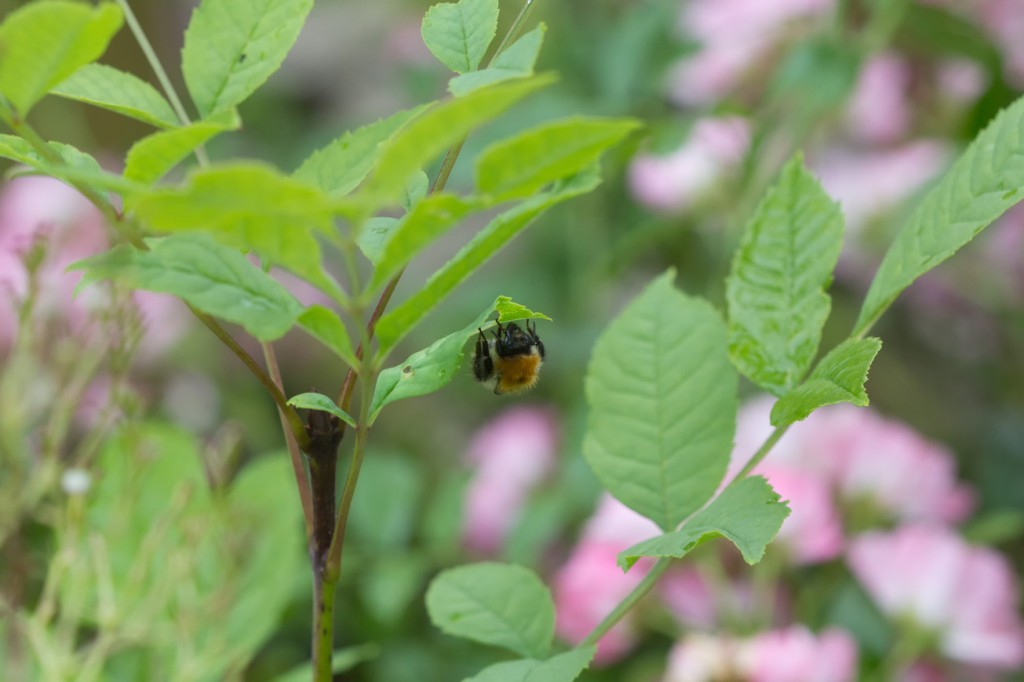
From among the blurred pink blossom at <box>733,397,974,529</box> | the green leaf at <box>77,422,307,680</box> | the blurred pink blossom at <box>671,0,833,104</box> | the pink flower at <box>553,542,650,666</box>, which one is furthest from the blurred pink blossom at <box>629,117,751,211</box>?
the green leaf at <box>77,422,307,680</box>

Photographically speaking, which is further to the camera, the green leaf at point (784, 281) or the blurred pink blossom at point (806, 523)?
the blurred pink blossom at point (806, 523)

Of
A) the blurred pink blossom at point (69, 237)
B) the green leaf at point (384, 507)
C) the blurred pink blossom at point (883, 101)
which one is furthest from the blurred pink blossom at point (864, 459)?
the blurred pink blossom at point (69, 237)

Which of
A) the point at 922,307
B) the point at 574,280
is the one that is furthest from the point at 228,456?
the point at 922,307

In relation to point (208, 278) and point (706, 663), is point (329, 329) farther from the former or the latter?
point (706, 663)

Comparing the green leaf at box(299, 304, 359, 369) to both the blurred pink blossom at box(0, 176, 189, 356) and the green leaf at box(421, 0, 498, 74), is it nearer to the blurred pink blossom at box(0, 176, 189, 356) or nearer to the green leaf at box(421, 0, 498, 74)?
the green leaf at box(421, 0, 498, 74)

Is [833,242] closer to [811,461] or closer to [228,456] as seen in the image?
[228,456]

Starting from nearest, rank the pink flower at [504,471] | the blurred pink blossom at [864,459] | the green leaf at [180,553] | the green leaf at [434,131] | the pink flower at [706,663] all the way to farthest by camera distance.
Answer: the green leaf at [434,131] < the green leaf at [180,553] < the pink flower at [706,663] < the blurred pink blossom at [864,459] < the pink flower at [504,471]

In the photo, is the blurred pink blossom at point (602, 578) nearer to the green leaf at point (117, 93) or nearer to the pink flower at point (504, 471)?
the pink flower at point (504, 471)

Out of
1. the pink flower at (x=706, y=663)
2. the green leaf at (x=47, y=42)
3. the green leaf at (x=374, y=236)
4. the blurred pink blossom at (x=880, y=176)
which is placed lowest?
the pink flower at (x=706, y=663)
